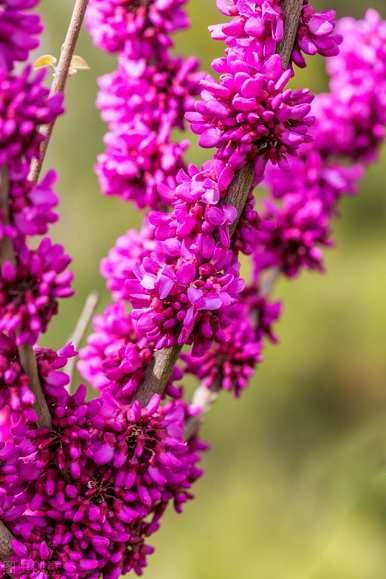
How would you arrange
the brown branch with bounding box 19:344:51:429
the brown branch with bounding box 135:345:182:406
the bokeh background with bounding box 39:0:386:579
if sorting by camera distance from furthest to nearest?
the bokeh background with bounding box 39:0:386:579, the brown branch with bounding box 135:345:182:406, the brown branch with bounding box 19:344:51:429

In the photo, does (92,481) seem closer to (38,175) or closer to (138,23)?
(38,175)

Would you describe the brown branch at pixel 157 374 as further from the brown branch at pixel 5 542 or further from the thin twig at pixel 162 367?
the brown branch at pixel 5 542

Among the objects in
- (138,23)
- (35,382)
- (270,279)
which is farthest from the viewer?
(270,279)

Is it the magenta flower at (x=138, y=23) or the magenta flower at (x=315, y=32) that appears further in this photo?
the magenta flower at (x=138, y=23)

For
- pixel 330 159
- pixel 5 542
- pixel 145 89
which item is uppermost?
pixel 330 159

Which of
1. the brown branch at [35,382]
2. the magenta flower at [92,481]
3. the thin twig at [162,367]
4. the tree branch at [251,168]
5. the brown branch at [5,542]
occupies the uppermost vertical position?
the tree branch at [251,168]

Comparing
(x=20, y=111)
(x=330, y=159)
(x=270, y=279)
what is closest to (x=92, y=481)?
(x=20, y=111)

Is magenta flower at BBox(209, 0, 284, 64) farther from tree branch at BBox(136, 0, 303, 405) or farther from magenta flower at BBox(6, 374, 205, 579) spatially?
magenta flower at BBox(6, 374, 205, 579)

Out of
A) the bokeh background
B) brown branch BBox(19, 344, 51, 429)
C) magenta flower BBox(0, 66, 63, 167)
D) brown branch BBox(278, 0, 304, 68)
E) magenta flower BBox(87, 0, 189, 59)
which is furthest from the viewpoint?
the bokeh background

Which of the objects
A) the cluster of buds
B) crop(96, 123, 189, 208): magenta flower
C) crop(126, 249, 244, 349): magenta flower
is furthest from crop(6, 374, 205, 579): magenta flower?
crop(96, 123, 189, 208): magenta flower

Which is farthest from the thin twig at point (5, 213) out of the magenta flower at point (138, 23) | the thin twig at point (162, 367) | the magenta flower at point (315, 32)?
the magenta flower at point (138, 23)
